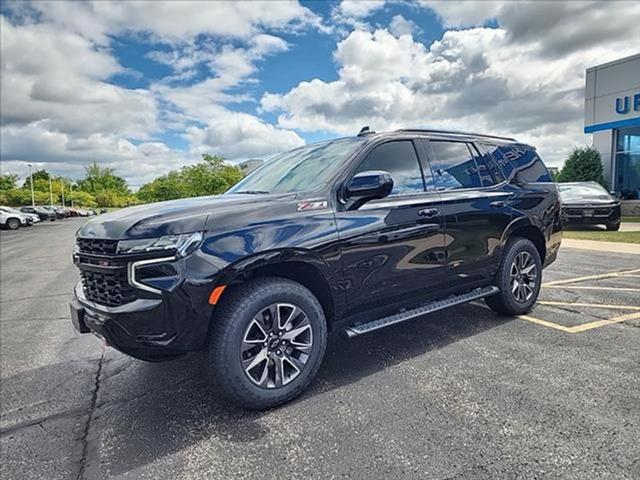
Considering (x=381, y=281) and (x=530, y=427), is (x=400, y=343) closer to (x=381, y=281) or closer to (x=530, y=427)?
(x=381, y=281)

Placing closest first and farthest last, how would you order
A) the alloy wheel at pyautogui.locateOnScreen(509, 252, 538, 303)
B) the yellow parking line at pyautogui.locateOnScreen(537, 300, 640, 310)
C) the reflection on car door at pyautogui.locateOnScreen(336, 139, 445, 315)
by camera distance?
1. the reflection on car door at pyautogui.locateOnScreen(336, 139, 445, 315)
2. the alloy wheel at pyautogui.locateOnScreen(509, 252, 538, 303)
3. the yellow parking line at pyautogui.locateOnScreen(537, 300, 640, 310)

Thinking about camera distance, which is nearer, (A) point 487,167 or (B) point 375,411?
(B) point 375,411

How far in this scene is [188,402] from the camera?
3125 millimetres

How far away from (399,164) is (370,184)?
2.39ft

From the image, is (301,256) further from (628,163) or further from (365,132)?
(628,163)

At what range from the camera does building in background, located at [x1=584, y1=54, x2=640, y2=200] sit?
790 inches

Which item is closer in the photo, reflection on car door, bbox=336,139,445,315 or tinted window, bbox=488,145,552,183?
reflection on car door, bbox=336,139,445,315

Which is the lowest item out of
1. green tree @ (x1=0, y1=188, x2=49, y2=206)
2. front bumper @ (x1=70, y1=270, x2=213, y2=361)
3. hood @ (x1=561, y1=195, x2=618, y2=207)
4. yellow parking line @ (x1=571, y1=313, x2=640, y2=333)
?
yellow parking line @ (x1=571, y1=313, x2=640, y2=333)

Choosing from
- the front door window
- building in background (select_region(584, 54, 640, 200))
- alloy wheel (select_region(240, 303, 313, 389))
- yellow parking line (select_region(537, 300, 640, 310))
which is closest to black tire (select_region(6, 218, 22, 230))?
alloy wheel (select_region(240, 303, 313, 389))

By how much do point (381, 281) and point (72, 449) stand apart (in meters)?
2.29

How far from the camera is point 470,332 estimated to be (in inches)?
170

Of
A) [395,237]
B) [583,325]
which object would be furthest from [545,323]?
[395,237]

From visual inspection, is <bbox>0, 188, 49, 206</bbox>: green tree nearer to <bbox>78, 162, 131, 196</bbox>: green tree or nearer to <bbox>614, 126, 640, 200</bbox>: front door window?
<bbox>78, 162, 131, 196</bbox>: green tree

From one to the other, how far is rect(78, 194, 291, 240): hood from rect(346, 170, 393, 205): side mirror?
565 mm
